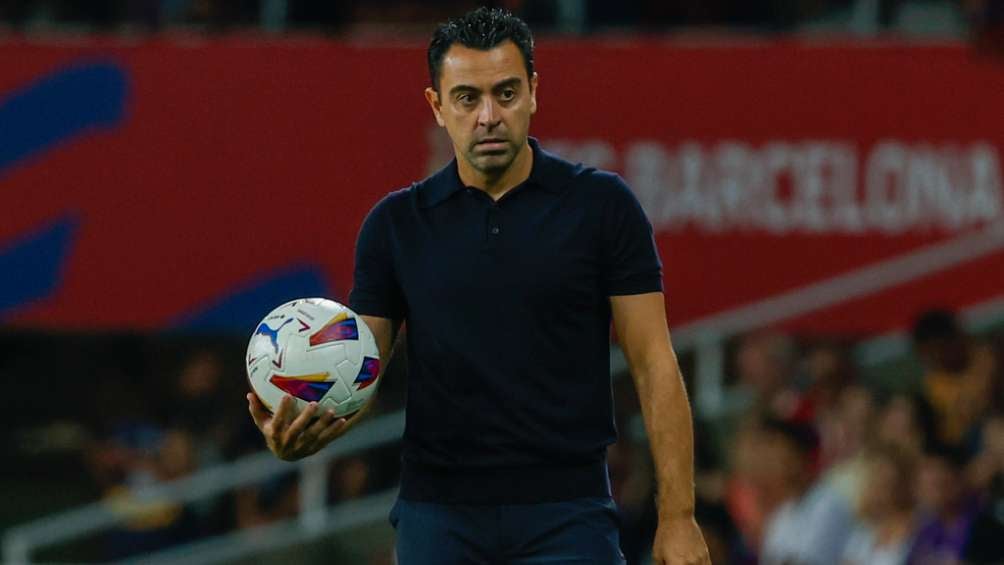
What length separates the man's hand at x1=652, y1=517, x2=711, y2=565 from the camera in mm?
4914

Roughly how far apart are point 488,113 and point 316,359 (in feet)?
2.30

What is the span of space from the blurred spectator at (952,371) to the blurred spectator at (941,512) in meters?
0.87

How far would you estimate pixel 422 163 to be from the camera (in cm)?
1220

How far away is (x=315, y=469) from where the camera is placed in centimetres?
1234

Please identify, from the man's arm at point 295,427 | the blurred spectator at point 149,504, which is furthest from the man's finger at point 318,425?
the blurred spectator at point 149,504

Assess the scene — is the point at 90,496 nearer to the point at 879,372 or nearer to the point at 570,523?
the point at 879,372

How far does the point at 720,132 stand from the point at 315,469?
2.93 meters

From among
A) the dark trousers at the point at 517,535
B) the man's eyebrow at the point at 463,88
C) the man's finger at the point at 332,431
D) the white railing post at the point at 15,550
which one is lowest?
the white railing post at the point at 15,550

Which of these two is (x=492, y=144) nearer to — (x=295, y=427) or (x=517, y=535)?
(x=295, y=427)

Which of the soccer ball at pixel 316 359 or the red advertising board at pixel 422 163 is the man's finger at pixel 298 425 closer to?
the soccer ball at pixel 316 359

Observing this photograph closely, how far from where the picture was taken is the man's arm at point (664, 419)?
495 centimetres

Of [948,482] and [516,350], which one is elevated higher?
[516,350]

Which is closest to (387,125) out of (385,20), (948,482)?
(385,20)

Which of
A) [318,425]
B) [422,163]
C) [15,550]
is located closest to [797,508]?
[422,163]
